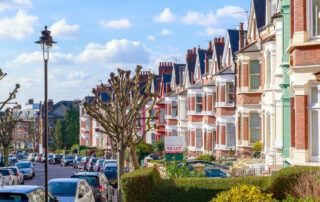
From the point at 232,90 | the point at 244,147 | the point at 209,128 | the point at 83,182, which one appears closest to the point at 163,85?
the point at 209,128

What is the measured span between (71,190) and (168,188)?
3138 mm

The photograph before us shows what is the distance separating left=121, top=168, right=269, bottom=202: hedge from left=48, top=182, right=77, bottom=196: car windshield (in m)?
1.88

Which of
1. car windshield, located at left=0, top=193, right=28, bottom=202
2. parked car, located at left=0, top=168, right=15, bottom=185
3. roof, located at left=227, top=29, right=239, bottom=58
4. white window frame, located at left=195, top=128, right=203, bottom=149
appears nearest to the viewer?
car windshield, located at left=0, top=193, right=28, bottom=202

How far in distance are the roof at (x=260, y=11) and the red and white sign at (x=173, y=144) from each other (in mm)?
11644

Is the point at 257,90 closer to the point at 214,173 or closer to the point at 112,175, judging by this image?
the point at 112,175

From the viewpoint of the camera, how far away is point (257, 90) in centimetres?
3225

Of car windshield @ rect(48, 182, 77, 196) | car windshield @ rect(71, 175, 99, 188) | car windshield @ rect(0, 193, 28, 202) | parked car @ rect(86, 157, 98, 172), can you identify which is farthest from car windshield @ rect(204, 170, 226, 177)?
parked car @ rect(86, 157, 98, 172)

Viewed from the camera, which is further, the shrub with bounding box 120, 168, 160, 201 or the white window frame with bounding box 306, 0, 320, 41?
the shrub with bounding box 120, 168, 160, 201

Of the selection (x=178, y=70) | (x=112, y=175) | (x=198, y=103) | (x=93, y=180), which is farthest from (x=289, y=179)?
(x=178, y=70)

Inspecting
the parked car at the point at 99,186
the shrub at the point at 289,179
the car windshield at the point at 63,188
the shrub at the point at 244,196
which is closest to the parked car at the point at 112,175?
the parked car at the point at 99,186

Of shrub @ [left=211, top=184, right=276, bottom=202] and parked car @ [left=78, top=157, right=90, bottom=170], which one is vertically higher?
shrub @ [left=211, top=184, right=276, bottom=202]

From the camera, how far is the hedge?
1529 cm

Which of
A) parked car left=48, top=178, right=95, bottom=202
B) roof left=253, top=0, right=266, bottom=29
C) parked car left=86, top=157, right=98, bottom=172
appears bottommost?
parked car left=86, top=157, right=98, bottom=172

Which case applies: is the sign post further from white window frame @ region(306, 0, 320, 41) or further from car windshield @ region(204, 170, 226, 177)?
white window frame @ region(306, 0, 320, 41)
